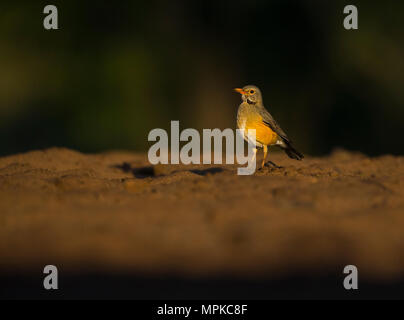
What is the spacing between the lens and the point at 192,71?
1752 cm

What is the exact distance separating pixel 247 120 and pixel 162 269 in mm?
3320

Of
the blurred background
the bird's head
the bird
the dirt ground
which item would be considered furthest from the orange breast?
the blurred background

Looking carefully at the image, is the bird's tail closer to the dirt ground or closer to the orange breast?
the orange breast

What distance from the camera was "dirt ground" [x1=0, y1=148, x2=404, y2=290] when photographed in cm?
346

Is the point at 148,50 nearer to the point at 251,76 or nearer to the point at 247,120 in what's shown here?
the point at 251,76

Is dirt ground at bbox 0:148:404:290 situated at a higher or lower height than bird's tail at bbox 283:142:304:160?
lower

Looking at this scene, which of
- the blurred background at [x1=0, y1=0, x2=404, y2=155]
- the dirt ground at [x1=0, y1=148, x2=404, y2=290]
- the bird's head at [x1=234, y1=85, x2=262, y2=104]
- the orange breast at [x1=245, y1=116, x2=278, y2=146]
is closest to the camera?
the dirt ground at [x1=0, y1=148, x2=404, y2=290]

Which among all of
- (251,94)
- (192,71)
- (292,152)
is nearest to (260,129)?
(251,94)

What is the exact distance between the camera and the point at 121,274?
328 cm

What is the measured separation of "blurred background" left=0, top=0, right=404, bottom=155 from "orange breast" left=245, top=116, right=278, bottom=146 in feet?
31.4

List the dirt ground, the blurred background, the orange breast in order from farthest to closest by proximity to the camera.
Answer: the blurred background, the orange breast, the dirt ground

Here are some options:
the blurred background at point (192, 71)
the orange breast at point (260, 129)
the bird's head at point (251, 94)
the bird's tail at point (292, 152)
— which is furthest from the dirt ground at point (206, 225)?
the blurred background at point (192, 71)

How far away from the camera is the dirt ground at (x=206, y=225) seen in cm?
346

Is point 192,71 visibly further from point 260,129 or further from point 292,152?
point 260,129
